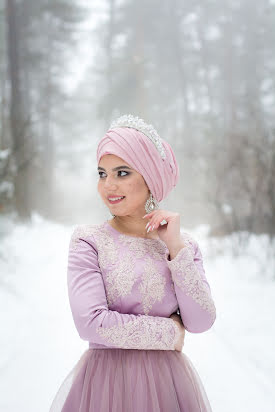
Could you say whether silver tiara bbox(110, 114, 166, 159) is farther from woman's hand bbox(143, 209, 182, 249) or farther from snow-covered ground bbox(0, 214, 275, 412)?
snow-covered ground bbox(0, 214, 275, 412)

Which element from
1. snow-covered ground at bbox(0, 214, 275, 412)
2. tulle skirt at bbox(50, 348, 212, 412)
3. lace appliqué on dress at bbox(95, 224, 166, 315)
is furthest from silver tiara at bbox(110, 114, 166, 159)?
snow-covered ground at bbox(0, 214, 275, 412)

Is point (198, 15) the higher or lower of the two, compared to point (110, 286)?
higher

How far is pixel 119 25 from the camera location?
5820mm

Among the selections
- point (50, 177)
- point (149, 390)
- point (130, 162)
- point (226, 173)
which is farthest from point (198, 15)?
point (149, 390)

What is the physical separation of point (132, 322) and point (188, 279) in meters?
0.18

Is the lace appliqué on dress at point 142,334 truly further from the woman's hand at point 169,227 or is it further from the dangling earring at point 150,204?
the dangling earring at point 150,204

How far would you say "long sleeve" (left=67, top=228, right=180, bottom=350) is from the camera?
80 cm

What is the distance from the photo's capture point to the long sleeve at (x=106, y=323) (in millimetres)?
801

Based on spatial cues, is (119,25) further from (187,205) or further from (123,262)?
(123,262)

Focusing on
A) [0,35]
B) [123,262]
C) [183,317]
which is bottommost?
[183,317]

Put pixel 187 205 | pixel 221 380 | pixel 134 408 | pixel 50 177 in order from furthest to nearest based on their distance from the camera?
pixel 50 177
pixel 187 205
pixel 221 380
pixel 134 408

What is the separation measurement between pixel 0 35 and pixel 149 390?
5.66 meters

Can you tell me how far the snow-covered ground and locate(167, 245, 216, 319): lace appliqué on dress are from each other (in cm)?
97

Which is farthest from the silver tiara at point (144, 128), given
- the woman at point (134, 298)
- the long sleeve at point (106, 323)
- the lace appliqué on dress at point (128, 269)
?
the long sleeve at point (106, 323)
